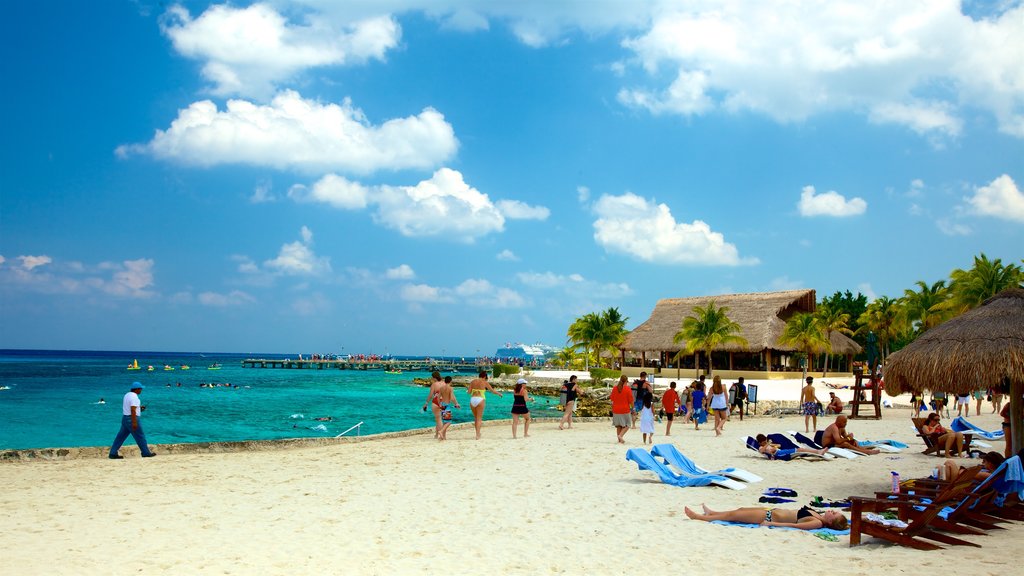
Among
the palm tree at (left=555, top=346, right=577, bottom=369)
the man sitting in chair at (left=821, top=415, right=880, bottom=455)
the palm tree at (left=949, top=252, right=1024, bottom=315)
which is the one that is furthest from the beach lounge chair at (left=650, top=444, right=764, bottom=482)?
the palm tree at (left=555, top=346, right=577, bottom=369)

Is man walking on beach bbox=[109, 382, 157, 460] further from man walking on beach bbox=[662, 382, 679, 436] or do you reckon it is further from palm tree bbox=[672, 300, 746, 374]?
palm tree bbox=[672, 300, 746, 374]

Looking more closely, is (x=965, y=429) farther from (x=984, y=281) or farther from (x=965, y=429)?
(x=984, y=281)

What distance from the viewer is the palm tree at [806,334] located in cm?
4241

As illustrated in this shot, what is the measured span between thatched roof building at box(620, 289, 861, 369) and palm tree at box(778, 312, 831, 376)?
2.63 ft

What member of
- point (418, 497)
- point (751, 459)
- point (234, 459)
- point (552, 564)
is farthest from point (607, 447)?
point (552, 564)

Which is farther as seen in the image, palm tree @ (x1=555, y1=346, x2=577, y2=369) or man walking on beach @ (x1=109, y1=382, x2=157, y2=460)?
palm tree @ (x1=555, y1=346, x2=577, y2=369)

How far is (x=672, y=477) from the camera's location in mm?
10031

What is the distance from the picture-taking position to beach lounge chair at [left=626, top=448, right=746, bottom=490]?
32.0 feet

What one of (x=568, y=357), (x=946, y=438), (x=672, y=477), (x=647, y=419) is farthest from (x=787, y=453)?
(x=568, y=357)

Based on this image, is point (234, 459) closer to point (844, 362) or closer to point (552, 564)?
point (552, 564)

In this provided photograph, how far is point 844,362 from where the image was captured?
186ft

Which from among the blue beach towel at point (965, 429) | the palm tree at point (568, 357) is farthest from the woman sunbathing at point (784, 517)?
the palm tree at point (568, 357)

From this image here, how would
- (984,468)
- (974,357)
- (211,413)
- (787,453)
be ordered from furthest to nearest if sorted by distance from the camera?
(211,413)
(787,453)
(974,357)
(984,468)

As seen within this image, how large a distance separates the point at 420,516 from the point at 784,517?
386 cm
